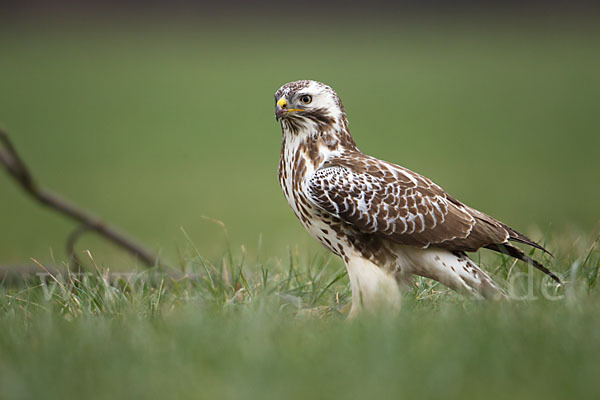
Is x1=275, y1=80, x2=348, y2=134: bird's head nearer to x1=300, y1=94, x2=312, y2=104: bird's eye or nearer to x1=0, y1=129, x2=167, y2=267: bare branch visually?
x1=300, y1=94, x2=312, y2=104: bird's eye

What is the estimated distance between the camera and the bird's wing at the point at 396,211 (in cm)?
366

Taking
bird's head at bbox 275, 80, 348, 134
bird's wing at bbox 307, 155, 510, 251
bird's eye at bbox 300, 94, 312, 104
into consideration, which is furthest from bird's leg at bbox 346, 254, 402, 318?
bird's eye at bbox 300, 94, 312, 104

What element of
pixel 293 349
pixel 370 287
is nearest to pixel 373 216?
pixel 370 287

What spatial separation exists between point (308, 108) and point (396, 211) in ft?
2.38

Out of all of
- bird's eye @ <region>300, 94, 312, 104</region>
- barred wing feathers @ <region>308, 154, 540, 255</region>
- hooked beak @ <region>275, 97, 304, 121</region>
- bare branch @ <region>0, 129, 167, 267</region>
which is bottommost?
bare branch @ <region>0, 129, 167, 267</region>

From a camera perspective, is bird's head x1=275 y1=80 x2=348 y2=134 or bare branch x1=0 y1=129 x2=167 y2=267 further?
bare branch x1=0 y1=129 x2=167 y2=267

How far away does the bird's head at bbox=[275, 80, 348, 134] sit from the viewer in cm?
386

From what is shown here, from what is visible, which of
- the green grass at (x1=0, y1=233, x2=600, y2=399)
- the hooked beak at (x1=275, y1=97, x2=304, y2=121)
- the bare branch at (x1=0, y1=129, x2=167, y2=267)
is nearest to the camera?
the green grass at (x1=0, y1=233, x2=600, y2=399)

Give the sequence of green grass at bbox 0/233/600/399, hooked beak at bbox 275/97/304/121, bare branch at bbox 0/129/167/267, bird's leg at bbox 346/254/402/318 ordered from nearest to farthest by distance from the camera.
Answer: green grass at bbox 0/233/600/399
bird's leg at bbox 346/254/402/318
hooked beak at bbox 275/97/304/121
bare branch at bbox 0/129/167/267

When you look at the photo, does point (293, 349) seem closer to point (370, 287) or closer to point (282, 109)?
point (370, 287)

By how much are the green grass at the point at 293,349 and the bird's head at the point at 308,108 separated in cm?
97

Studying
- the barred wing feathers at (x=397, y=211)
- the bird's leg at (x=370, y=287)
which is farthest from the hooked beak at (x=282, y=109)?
the bird's leg at (x=370, y=287)

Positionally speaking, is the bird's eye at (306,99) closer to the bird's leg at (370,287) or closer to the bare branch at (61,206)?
the bird's leg at (370,287)

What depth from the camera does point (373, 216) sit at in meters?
3.65
